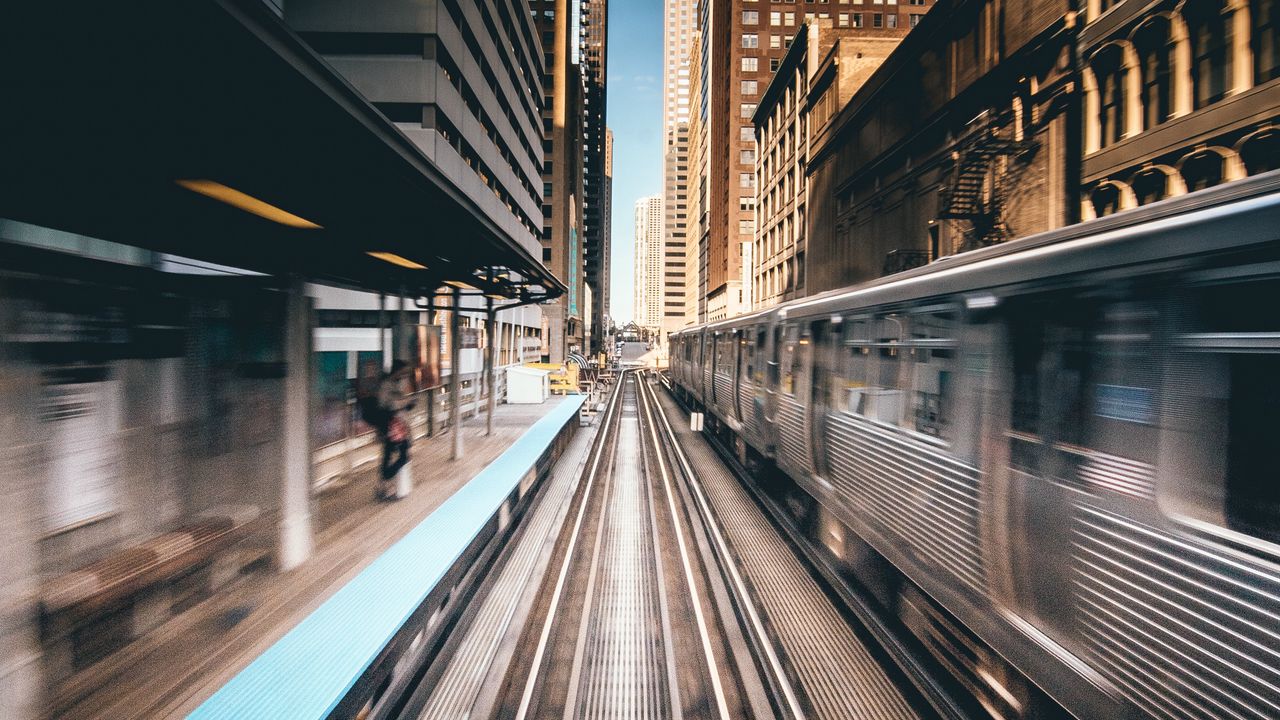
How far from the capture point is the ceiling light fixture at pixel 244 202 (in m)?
3.88

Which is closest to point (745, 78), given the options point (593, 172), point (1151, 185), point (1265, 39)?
point (593, 172)

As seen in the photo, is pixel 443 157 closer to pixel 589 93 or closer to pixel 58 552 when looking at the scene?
pixel 58 552

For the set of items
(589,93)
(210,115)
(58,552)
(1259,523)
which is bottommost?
(58,552)

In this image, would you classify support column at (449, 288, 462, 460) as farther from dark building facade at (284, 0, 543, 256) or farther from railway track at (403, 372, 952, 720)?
dark building facade at (284, 0, 543, 256)

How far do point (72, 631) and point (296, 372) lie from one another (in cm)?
255

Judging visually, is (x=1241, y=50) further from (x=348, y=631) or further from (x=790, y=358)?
(x=348, y=631)

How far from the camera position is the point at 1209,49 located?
8.96 metres

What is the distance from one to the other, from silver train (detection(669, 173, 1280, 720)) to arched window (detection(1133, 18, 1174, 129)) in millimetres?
10706

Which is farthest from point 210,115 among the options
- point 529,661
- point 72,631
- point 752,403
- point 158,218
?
point 752,403

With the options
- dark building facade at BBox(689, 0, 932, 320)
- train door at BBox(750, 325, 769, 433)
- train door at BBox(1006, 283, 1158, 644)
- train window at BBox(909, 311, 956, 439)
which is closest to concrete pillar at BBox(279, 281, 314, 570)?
train window at BBox(909, 311, 956, 439)

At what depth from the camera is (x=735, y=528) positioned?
23.0 ft

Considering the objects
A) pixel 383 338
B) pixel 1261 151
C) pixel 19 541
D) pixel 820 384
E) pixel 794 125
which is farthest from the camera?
pixel 794 125

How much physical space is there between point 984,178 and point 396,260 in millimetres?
15800

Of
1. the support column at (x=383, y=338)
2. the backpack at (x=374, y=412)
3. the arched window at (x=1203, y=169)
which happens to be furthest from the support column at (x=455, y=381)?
the arched window at (x=1203, y=169)
